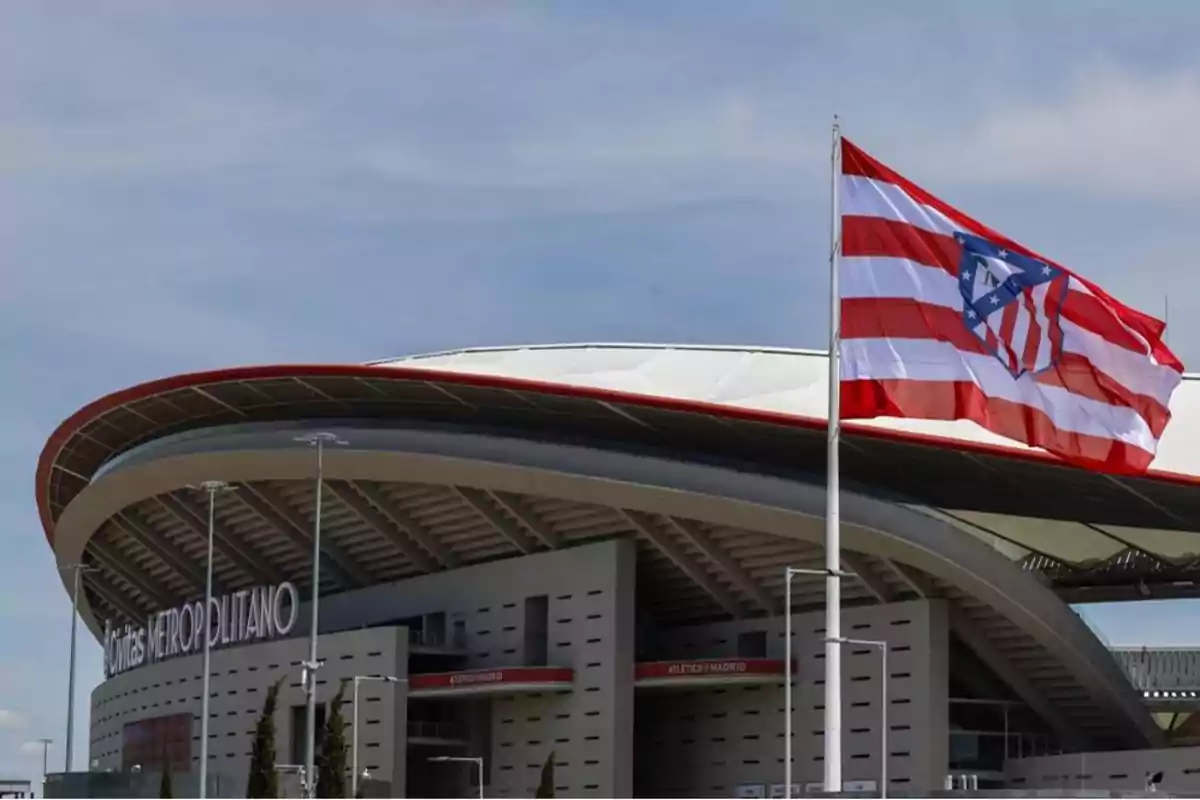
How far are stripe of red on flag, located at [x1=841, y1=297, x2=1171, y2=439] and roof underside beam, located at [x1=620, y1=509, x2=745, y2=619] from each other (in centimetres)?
3304

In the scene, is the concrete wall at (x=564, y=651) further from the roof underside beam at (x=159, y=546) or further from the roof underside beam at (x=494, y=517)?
the roof underside beam at (x=159, y=546)

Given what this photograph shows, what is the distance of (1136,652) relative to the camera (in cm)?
6644

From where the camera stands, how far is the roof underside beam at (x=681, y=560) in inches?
2571

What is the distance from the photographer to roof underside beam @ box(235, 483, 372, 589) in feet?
246

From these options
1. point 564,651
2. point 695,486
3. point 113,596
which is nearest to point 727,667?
point 564,651

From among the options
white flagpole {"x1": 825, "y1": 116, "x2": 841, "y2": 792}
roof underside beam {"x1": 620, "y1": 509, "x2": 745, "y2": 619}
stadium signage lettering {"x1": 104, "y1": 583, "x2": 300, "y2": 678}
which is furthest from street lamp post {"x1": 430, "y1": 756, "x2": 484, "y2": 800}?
white flagpole {"x1": 825, "y1": 116, "x2": 841, "y2": 792}

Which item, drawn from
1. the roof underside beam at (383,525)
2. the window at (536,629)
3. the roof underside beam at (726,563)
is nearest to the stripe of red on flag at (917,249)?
the roof underside beam at (726,563)

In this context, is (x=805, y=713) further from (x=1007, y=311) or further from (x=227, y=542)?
(x=1007, y=311)

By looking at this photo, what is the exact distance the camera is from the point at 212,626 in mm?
83188

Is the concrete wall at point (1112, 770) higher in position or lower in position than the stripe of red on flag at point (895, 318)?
lower

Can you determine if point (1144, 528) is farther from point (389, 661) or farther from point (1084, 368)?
point (1084, 368)

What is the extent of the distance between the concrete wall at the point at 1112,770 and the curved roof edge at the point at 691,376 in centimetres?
743

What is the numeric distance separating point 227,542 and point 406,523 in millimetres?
11768

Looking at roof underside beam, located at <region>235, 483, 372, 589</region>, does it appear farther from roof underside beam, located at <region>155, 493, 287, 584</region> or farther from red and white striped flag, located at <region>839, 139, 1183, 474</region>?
red and white striped flag, located at <region>839, 139, 1183, 474</region>
